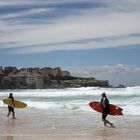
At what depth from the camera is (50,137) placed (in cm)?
1702

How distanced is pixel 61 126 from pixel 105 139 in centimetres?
440

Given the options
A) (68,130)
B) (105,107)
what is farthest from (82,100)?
(68,130)

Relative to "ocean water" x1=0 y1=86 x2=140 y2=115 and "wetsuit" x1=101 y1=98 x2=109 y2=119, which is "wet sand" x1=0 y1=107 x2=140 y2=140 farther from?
"ocean water" x1=0 y1=86 x2=140 y2=115

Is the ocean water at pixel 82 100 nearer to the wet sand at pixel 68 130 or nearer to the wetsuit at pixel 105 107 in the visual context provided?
the wet sand at pixel 68 130

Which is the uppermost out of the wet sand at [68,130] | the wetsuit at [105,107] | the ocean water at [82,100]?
the wetsuit at [105,107]

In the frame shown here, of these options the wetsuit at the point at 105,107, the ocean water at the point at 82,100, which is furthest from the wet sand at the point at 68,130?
the ocean water at the point at 82,100

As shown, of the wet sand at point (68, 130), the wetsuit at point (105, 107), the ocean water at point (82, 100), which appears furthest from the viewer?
the ocean water at point (82, 100)

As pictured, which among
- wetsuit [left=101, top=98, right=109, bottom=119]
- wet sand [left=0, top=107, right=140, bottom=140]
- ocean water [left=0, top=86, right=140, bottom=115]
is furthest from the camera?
ocean water [left=0, top=86, right=140, bottom=115]

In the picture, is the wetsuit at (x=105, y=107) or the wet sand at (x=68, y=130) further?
the wetsuit at (x=105, y=107)

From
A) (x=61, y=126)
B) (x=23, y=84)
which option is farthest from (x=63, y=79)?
(x=61, y=126)

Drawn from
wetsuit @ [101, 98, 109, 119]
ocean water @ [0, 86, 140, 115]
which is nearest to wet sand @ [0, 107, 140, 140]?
wetsuit @ [101, 98, 109, 119]

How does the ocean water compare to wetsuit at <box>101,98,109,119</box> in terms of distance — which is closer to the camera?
wetsuit at <box>101,98,109,119</box>

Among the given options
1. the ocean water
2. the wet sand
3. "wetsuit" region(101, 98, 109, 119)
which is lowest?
the ocean water

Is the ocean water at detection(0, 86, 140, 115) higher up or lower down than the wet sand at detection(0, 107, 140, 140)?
lower down
